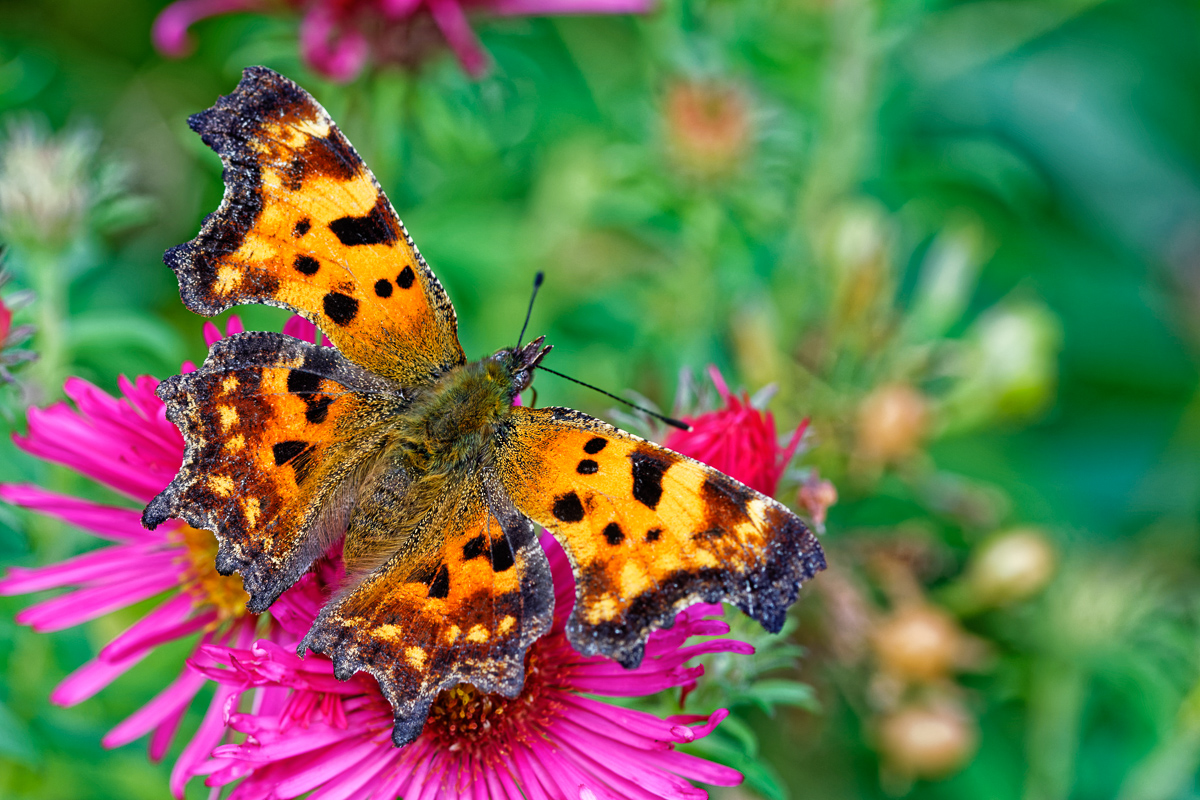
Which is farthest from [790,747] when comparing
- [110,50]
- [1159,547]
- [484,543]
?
[110,50]

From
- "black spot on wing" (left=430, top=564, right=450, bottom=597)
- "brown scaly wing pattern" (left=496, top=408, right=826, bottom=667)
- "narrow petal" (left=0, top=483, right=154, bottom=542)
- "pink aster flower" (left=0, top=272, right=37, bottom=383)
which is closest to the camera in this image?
"brown scaly wing pattern" (left=496, top=408, right=826, bottom=667)

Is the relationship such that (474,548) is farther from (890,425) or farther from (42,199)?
(890,425)

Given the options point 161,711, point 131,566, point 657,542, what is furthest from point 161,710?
point 657,542

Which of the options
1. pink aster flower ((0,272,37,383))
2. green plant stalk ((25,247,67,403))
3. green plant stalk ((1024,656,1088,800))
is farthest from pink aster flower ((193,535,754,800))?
green plant stalk ((1024,656,1088,800))

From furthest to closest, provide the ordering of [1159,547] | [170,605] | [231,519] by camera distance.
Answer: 1. [1159,547]
2. [170,605]
3. [231,519]

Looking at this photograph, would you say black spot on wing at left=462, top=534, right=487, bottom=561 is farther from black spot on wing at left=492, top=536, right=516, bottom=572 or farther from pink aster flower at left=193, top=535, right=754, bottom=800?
pink aster flower at left=193, top=535, right=754, bottom=800

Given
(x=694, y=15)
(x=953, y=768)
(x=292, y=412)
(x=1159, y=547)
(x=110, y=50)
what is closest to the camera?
(x=292, y=412)

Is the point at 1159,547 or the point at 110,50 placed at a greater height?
the point at 110,50

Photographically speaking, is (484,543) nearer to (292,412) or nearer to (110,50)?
(292,412)
